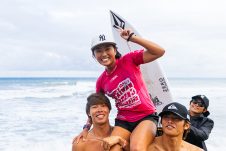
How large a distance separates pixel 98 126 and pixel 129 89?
1.59 feet

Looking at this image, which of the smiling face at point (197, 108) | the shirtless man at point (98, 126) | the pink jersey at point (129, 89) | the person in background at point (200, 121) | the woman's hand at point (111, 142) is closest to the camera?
the woman's hand at point (111, 142)

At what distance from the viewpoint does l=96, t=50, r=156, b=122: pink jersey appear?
143 inches

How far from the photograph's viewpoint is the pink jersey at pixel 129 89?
3635mm

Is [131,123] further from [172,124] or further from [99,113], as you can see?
[172,124]

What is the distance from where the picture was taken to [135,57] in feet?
12.1

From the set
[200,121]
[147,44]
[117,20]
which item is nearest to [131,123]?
[147,44]

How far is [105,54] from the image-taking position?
3588 mm

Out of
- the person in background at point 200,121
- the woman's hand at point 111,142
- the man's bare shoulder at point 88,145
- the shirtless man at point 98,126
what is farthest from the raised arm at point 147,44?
the person in background at point 200,121

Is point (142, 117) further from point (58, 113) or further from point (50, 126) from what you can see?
point (58, 113)

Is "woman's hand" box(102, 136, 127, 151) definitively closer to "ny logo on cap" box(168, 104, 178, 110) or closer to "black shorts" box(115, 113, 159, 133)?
"black shorts" box(115, 113, 159, 133)

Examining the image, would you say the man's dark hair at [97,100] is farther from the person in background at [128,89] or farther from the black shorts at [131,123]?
the black shorts at [131,123]

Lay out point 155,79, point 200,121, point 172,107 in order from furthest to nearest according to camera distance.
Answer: point 155,79 < point 200,121 < point 172,107

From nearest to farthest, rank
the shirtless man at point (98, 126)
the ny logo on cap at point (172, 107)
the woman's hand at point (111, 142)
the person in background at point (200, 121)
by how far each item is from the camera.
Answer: the ny logo on cap at point (172, 107) < the woman's hand at point (111, 142) < the shirtless man at point (98, 126) < the person in background at point (200, 121)

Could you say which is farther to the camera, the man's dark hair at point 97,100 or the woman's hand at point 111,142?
the man's dark hair at point 97,100
